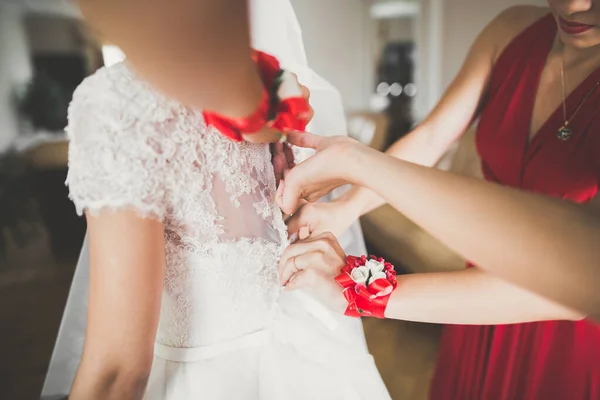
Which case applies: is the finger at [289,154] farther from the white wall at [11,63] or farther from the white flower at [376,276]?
the white wall at [11,63]

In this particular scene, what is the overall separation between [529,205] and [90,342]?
41 cm

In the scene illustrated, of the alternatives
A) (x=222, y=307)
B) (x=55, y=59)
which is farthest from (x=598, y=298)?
(x=55, y=59)

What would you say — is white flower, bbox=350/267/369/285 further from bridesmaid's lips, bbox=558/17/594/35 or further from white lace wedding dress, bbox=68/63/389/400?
bridesmaid's lips, bbox=558/17/594/35

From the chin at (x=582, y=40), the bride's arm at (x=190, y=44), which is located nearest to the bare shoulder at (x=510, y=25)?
the chin at (x=582, y=40)

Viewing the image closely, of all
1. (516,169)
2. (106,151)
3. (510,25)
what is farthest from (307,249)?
(510,25)

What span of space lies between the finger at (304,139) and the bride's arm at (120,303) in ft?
0.54

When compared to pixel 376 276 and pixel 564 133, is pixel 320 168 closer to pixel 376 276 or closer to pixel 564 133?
pixel 376 276

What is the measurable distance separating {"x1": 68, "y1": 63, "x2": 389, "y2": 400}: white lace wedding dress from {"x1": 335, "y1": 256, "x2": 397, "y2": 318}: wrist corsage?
4.1 inches

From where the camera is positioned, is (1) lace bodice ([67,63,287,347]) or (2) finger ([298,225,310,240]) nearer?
(1) lace bodice ([67,63,287,347])

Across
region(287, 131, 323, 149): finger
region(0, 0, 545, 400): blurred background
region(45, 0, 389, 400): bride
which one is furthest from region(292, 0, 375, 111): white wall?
region(287, 131, 323, 149): finger

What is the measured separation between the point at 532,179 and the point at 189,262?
46cm

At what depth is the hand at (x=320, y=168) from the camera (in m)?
0.36

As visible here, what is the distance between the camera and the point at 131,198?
1.18 ft

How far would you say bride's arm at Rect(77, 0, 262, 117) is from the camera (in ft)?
0.99
